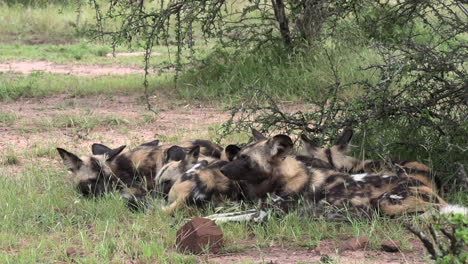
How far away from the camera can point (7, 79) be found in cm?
946

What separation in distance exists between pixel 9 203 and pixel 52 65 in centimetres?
829

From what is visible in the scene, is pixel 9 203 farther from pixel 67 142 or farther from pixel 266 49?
pixel 266 49

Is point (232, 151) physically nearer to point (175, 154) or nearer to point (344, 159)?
point (175, 154)

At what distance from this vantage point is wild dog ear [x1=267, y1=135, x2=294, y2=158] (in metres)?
3.72

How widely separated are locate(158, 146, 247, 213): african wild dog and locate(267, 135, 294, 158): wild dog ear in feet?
0.73

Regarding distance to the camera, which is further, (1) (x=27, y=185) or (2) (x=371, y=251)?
(1) (x=27, y=185)

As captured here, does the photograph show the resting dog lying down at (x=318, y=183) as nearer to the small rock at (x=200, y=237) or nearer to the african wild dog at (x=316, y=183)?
the african wild dog at (x=316, y=183)

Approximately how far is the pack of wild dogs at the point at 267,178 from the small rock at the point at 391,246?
1.19ft

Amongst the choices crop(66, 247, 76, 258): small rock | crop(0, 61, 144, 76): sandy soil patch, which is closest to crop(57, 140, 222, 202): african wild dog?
crop(66, 247, 76, 258): small rock

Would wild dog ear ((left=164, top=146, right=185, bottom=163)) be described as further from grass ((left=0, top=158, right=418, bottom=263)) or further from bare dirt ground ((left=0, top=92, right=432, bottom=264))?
bare dirt ground ((left=0, top=92, right=432, bottom=264))

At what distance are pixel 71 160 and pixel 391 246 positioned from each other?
216cm

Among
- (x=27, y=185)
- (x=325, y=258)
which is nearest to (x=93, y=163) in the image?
(x=27, y=185)

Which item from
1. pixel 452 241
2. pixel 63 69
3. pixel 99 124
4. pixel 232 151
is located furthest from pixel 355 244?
pixel 63 69

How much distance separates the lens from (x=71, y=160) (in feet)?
14.2
